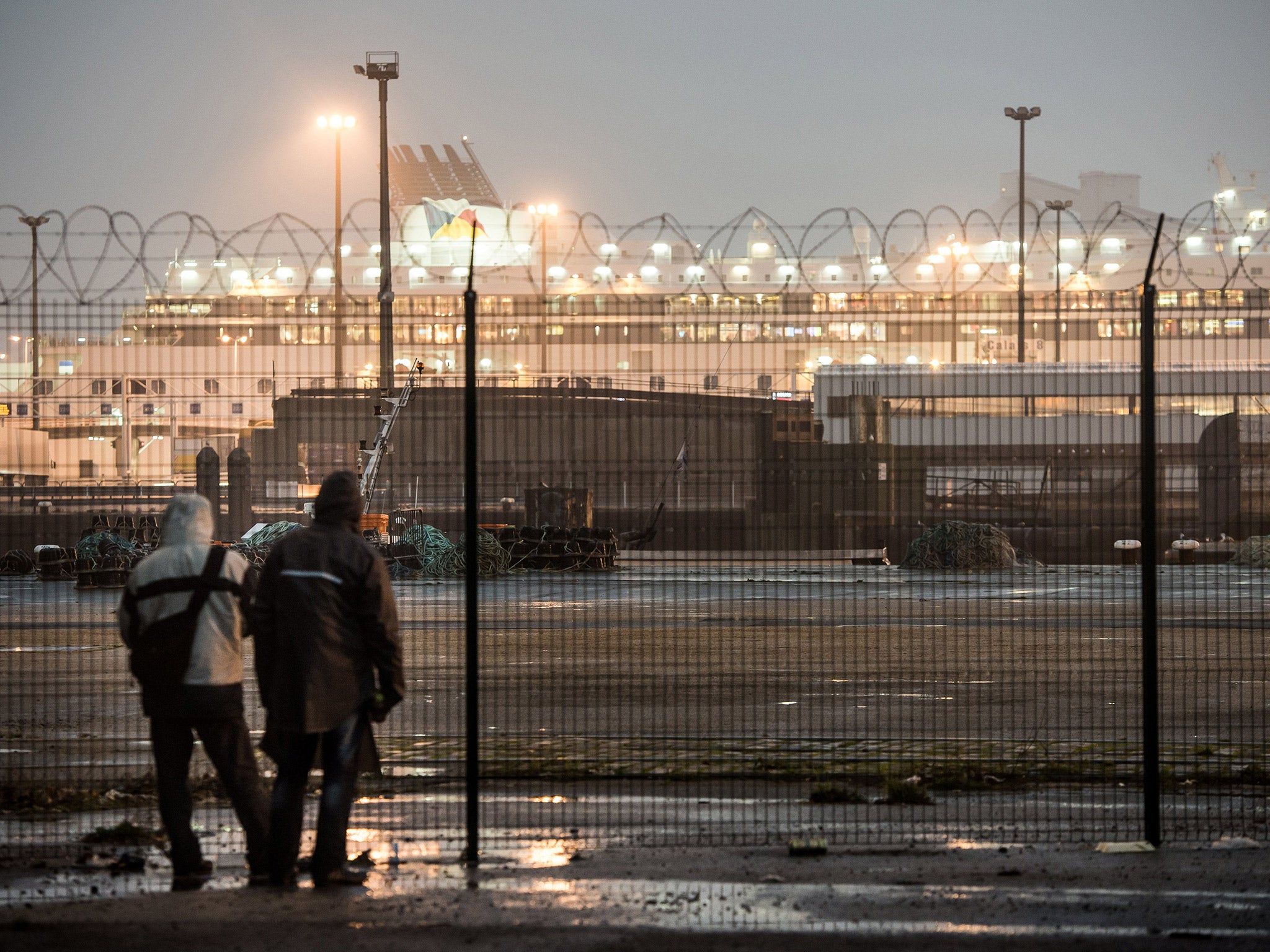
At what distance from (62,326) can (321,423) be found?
2995mm

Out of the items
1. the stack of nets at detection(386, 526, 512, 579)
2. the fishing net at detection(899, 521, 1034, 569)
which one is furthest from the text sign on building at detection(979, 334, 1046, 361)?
the stack of nets at detection(386, 526, 512, 579)

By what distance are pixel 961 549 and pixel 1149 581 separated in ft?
72.4

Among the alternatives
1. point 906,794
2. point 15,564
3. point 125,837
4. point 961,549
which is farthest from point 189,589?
point 961,549

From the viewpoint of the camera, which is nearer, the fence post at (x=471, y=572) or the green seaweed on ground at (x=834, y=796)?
the fence post at (x=471, y=572)

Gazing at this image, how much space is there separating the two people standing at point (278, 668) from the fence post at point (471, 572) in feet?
1.63

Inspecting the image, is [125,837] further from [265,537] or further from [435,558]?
[435,558]

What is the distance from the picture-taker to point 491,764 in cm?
805

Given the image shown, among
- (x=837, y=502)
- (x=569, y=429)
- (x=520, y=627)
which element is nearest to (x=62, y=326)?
(x=569, y=429)

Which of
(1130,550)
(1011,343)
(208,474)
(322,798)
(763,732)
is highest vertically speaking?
(1011,343)

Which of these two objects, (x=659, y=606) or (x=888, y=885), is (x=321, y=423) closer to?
(x=888, y=885)

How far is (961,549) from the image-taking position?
92.1ft

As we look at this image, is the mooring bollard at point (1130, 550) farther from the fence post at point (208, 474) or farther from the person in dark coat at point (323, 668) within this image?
the fence post at point (208, 474)

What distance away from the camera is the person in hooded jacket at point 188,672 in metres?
5.65

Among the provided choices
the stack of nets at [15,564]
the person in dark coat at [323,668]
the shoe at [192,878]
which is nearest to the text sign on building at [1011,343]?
the stack of nets at [15,564]
